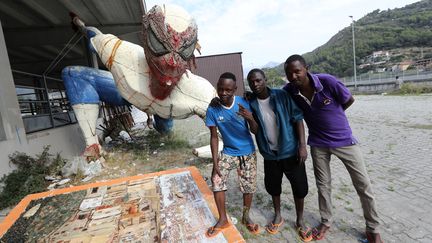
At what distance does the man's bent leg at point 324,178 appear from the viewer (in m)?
2.27

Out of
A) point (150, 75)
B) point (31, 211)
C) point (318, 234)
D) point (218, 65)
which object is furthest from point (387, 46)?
point (31, 211)

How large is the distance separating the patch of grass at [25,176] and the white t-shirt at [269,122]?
3404 millimetres

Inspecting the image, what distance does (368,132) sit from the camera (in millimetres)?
6453

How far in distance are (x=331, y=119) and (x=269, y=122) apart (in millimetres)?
499

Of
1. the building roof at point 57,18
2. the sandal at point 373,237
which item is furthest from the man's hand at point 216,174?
the building roof at point 57,18

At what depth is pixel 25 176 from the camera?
3.79 metres

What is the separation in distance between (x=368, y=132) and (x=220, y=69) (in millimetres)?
14796

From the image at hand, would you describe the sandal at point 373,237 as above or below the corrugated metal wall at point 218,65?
below

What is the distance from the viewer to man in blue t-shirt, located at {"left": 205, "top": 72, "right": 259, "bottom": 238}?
213 cm

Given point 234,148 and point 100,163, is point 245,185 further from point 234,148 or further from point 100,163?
point 100,163

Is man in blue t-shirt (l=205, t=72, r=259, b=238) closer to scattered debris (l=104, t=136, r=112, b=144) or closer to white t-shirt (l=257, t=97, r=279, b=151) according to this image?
white t-shirt (l=257, t=97, r=279, b=151)

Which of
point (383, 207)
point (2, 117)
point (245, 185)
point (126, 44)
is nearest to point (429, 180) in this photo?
point (383, 207)

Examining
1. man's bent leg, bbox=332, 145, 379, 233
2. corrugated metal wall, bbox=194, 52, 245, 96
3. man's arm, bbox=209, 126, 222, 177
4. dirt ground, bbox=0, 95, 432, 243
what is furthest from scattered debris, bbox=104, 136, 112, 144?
corrugated metal wall, bbox=194, 52, 245, 96

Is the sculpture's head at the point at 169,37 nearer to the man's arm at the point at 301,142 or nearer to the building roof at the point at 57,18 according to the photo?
the man's arm at the point at 301,142
